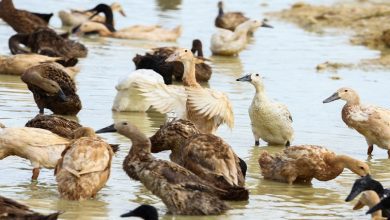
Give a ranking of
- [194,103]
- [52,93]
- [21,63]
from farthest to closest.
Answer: [21,63]
[52,93]
[194,103]

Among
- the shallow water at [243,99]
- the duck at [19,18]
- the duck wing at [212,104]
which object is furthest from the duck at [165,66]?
the duck at [19,18]

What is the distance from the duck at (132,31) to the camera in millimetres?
24562

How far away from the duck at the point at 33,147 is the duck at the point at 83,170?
58cm

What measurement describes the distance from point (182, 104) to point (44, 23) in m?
9.40

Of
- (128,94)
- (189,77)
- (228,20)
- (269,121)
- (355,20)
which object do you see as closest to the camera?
(269,121)

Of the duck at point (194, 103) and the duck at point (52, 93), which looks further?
the duck at point (52, 93)

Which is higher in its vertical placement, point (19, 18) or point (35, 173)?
point (19, 18)

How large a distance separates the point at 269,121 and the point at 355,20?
541 inches

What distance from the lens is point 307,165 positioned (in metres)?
12.4

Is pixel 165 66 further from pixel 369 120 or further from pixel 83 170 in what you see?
pixel 83 170

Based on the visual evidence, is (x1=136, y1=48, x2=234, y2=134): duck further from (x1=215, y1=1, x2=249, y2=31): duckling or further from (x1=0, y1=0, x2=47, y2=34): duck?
(x1=215, y1=1, x2=249, y2=31): duckling

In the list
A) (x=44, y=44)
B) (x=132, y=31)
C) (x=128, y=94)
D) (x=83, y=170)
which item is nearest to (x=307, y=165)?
(x=83, y=170)

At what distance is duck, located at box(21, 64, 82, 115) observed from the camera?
15882 millimetres

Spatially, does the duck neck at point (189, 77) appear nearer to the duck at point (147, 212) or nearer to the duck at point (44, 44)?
the duck at point (44, 44)
